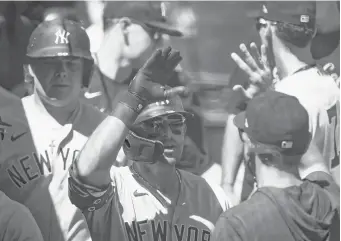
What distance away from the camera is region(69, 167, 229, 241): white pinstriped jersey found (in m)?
3.32

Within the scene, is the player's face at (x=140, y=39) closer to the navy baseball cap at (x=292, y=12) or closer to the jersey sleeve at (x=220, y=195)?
the navy baseball cap at (x=292, y=12)

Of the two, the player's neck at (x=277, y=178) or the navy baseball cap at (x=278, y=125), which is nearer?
the navy baseball cap at (x=278, y=125)

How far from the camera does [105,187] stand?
3.26 meters

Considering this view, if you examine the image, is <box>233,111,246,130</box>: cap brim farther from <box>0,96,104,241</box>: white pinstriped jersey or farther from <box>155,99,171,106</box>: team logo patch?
<box>0,96,104,241</box>: white pinstriped jersey

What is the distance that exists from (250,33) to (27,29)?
1315 millimetres

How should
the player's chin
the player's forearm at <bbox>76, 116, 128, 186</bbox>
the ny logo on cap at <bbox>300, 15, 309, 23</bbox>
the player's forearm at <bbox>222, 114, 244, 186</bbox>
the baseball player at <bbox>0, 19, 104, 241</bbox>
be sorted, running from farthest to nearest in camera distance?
1. the ny logo on cap at <bbox>300, 15, 309, 23</bbox>
2. the player's forearm at <bbox>222, 114, 244, 186</bbox>
3. the player's chin
4. the baseball player at <bbox>0, 19, 104, 241</bbox>
5. the player's forearm at <bbox>76, 116, 128, 186</bbox>

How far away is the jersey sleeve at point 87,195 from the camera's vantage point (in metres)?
3.21

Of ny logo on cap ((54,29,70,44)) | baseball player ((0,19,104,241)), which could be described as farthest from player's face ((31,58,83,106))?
ny logo on cap ((54,29,70,44))

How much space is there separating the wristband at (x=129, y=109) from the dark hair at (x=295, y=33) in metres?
1.04

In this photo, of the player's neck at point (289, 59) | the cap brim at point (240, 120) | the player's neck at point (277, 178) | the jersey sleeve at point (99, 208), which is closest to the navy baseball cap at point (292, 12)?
the player's neck at point (289, 59)

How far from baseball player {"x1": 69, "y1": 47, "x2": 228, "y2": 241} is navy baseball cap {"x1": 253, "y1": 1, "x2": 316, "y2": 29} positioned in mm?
705

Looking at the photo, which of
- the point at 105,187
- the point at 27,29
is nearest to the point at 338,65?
the point at 105,187

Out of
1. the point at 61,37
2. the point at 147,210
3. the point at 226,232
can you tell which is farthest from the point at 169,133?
the point at 61,37

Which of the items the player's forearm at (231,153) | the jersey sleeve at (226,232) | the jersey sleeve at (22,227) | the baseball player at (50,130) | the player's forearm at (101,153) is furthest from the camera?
the player's forearm at (231,153)
